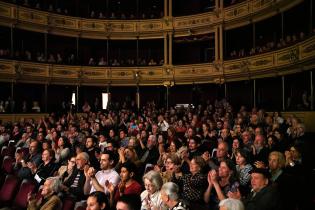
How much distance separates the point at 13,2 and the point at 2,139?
36.3 feet

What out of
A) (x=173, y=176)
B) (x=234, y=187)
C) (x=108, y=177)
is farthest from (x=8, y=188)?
(x=234, y=187)

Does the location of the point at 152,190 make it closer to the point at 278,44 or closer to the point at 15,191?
the point at 15,191

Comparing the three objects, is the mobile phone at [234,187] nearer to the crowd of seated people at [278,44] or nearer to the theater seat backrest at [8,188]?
the theater seat backrest at [8,188]

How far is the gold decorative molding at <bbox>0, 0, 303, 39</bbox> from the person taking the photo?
1756cm

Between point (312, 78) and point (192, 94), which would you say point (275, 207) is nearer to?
point (312, 78)

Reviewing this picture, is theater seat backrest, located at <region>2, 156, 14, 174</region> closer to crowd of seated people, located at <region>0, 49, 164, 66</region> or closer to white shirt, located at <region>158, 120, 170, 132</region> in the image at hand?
white shirt, located at <region>158, 120, 170, 132</region>

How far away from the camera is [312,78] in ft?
42.5

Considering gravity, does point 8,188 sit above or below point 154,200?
below

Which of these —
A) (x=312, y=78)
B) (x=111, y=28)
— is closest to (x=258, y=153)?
(x=312, y=78)

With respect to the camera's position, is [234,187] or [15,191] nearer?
[234,187]

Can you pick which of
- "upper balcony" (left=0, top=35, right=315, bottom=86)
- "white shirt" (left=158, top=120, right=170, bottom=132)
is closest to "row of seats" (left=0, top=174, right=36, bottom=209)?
"white shirt" (left=158, top=120, right=170, bottom=132)

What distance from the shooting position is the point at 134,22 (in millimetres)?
21984

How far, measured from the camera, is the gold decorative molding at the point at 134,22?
17.6 metres

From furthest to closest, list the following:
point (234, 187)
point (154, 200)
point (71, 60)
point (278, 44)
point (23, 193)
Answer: point (71, 60), point (278, 44), point (23, 193), point (234, 187), point (154, 200)
